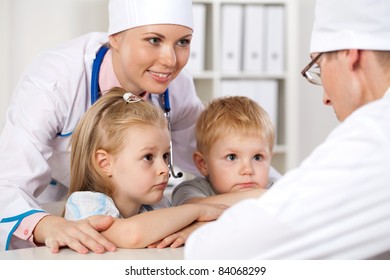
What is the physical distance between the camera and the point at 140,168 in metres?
1.48

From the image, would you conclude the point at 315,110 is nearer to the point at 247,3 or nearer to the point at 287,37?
the point at 287,37

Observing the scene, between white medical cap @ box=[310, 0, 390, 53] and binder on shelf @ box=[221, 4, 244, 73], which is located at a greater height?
white medical cap @ box=[310, 0, 390, 53]

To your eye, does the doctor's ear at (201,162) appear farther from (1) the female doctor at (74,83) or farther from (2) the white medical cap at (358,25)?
(2) the white medical cap at (358,25)

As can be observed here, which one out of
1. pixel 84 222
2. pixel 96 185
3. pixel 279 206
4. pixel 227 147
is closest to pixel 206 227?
pixel 279 206

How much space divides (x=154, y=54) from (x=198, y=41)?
2.13 metres

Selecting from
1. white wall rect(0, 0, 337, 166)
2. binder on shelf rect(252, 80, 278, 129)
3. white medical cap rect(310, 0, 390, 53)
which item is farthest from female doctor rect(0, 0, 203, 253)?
binder on shelf rect(252, 80, 278, 129)

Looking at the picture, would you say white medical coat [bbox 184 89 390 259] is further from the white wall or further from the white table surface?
the white wall

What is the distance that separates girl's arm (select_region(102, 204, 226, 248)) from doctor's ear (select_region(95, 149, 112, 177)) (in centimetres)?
29

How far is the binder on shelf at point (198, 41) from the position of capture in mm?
3775

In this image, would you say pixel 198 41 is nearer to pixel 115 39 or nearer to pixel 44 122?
pixel 115 39

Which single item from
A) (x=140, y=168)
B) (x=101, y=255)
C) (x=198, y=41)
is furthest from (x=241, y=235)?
(x=198, y=41)

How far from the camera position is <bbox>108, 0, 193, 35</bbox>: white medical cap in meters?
1.76

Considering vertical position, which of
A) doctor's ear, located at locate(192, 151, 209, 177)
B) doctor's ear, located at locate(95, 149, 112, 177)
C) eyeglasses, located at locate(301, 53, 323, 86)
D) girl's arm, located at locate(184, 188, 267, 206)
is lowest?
doctor's ear, located at locate(192, 151, 209, 177)
